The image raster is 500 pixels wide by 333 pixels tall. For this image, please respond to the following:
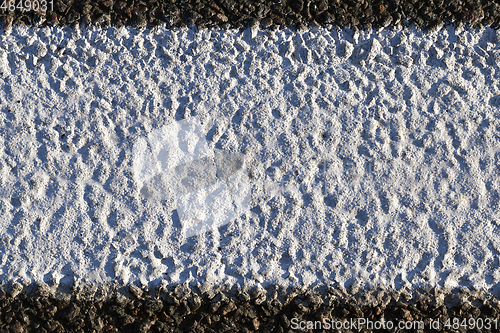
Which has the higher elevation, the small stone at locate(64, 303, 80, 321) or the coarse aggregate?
the coarse aggregate

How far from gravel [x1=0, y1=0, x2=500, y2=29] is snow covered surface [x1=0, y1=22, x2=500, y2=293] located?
0.06m

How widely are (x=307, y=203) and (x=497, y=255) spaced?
0.83m

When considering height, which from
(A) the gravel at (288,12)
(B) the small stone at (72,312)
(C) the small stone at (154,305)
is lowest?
(B) the small stone at (72,312)

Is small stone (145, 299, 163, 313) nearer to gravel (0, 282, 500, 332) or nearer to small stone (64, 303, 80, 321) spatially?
gravel (0, 282, 500, 332)

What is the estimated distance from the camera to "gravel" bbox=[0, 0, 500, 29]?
1506mm

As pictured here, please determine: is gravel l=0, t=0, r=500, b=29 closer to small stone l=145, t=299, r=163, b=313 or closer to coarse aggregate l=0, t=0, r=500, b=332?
coarse aggregate l=0, t=0, r=500, b=332

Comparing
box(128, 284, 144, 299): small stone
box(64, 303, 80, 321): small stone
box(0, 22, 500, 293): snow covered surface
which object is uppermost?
box(0, 22, 500, 293): snow covered surface

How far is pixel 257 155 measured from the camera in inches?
58.6

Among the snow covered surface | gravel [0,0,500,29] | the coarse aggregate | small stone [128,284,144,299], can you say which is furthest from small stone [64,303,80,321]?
gravel [0,0,500,29]

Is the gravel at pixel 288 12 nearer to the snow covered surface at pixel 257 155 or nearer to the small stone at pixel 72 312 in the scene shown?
the snow covered surface at pixel 257 155

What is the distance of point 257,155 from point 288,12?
0.64 metres

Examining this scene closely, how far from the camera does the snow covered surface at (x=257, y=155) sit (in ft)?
4.79

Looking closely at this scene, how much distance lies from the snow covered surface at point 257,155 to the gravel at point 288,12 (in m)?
0.06

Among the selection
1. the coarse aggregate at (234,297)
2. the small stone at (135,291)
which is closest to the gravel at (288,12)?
the coarse aggregate at (234,297)
